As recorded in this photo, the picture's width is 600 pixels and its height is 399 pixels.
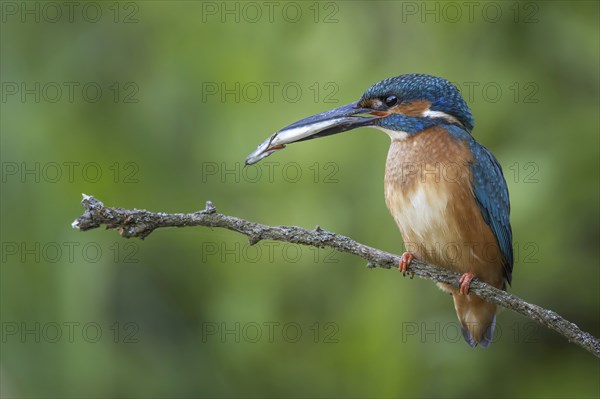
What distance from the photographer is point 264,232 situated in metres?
2.63

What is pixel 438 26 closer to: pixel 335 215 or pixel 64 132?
pixel 335 215

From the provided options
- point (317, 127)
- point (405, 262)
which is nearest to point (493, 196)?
point (405, 262)

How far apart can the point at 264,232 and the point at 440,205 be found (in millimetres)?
925

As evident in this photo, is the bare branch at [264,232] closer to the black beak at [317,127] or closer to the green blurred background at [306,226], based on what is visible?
the black beak at [317,127]

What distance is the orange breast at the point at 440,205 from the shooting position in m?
3.34

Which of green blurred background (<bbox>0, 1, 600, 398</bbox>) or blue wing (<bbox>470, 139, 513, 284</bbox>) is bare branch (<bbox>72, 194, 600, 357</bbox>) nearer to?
blue wing (<bbox>470, 139, 513, 284</bbox>)

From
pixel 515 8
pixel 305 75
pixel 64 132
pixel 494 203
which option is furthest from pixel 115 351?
pixel 515 8

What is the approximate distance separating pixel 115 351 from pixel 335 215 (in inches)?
44.9

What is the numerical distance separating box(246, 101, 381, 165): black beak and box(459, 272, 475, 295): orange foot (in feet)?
2.10

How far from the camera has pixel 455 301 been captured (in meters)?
3.65

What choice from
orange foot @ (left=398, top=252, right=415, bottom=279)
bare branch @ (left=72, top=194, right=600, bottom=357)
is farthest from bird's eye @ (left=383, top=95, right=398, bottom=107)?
bare branch @ (left=72, top=194, right=600, bottom=357)

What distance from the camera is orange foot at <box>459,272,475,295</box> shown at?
3.16 meters

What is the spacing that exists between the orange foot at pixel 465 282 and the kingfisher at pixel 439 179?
162 millimetres

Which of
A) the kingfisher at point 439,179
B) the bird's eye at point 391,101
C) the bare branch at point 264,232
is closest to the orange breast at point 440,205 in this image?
the kingfisher at point 439,179
